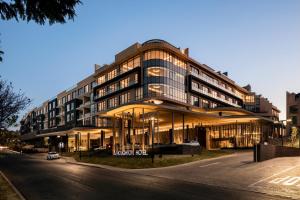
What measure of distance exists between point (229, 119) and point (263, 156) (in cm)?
3011

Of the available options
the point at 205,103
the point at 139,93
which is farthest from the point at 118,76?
the point at 205,103

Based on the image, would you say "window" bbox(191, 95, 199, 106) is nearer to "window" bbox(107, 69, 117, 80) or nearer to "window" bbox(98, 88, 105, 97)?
"window" bbox(107, 69, 117, 80)

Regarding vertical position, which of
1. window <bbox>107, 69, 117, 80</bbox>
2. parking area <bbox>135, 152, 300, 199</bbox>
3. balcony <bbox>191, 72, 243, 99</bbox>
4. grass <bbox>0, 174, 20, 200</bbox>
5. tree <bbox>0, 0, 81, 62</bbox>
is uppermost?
window <bbox>107, 69, 117, 80</bbox>

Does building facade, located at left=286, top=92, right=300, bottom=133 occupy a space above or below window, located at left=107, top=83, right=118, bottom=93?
below

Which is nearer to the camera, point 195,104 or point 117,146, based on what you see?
point 117,146

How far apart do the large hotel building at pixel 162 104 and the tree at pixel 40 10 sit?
3954 cm

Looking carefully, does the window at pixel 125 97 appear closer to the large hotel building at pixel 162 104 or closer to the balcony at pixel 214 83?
the large hotel building at pixel 162 104

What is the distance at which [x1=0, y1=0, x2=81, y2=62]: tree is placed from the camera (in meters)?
7.16

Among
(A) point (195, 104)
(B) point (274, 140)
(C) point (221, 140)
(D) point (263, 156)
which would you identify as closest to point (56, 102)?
(A) point (195, 104)

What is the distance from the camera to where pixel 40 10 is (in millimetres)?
7305

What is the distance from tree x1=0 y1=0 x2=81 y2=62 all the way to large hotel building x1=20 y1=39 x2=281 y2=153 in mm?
39545

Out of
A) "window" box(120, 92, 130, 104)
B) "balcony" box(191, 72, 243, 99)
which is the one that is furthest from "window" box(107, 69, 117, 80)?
"balcony" box(191, 72, 243, 99)

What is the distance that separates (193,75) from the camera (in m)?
85.1

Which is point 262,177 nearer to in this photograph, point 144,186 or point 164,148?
point 144,186
